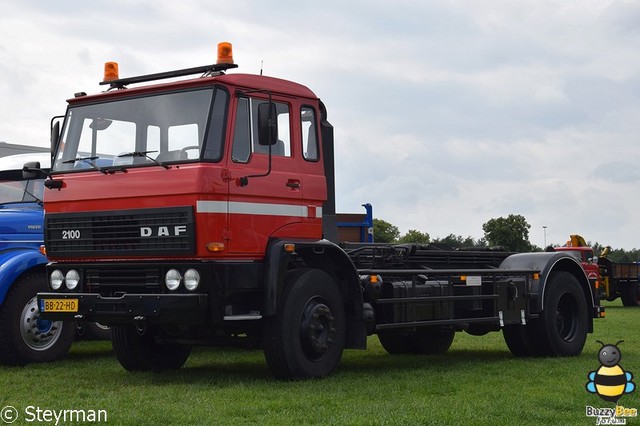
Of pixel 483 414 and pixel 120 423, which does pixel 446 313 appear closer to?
pixel 483 414

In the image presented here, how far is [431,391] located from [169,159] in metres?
3.37

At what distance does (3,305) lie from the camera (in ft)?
40.3

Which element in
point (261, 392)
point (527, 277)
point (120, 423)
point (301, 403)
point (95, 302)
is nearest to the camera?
point (120, 423)

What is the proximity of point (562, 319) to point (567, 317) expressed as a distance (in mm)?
125

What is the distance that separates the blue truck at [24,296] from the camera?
12.3 metres

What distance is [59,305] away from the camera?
10461 mm

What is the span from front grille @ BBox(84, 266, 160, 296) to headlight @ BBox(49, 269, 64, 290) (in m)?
0.35

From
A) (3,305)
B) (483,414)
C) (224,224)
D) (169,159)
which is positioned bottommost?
(483,414)

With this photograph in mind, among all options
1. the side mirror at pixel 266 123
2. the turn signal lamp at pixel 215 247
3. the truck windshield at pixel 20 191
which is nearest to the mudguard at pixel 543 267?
the side mirror at pixel 266 123

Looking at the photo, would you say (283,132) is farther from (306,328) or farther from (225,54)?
(306,328)

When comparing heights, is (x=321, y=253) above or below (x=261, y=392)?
above

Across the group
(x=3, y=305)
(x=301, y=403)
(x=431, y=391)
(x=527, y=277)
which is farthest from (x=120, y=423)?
(x=527, y=277)

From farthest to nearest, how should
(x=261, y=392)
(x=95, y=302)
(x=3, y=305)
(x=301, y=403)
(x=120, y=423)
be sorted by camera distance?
(x=3, y=305), (x=95, y=302), (x=261, y=392), (x=301, y=403), (x=120, y=423)

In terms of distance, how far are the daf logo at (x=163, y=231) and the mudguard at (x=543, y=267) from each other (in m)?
5.53
